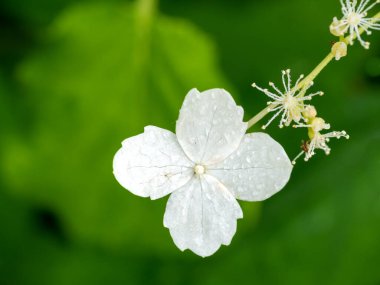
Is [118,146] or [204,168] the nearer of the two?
[204,168]

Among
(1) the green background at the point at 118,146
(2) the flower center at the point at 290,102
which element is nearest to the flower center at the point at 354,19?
(2) the flower center at the point at 290,102

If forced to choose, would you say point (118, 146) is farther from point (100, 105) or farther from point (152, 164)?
point (152, 164)

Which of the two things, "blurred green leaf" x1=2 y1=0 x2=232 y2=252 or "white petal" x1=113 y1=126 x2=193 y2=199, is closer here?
"white petal" x1=113 y1=126 x2=193 y2=199

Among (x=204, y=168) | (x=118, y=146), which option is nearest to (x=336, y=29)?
(x=204, y=168)

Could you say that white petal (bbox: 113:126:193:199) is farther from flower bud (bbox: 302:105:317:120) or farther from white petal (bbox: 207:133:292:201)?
flower bud (bbox: 302:105:317:120)

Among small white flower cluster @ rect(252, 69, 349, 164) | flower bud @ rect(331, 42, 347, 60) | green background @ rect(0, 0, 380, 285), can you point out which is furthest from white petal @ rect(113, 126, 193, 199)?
green background @ rect(0, 0, 380, 285)

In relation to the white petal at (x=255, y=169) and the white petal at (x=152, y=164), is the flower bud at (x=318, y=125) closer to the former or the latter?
the white petal at (x=255, y=169)

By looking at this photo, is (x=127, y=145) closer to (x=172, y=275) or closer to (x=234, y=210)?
(x=234, y=210)

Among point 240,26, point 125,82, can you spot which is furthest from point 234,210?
point 240,26
